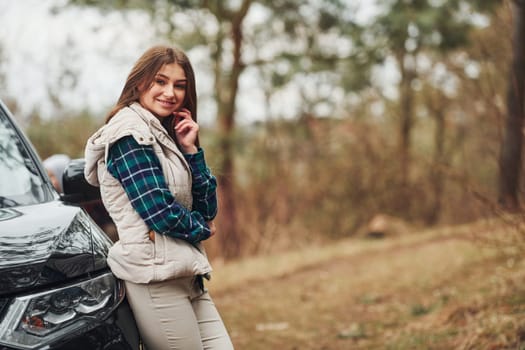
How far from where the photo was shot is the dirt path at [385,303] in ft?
15.3

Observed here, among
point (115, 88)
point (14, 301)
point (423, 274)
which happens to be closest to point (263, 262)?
point (423, 274)

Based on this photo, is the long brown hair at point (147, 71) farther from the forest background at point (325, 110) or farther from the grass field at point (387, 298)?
the forest background at point (325, 110)

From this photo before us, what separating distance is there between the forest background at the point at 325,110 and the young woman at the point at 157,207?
18.0 feet

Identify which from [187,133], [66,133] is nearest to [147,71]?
[187,133]

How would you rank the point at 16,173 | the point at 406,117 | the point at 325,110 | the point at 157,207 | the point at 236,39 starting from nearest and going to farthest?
the point at 157,207 < the point at 16,173 < the point at 236,39 < the point at 325,110 < the point at 406,117

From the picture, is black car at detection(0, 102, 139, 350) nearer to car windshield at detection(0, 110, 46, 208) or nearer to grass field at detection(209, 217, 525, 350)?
car windshield at detection(0, 110, 46, 208)

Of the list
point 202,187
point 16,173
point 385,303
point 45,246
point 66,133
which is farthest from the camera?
point 66,133

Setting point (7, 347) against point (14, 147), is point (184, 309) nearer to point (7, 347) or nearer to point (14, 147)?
point (7, 347)

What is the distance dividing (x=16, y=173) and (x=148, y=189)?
877 millimetres

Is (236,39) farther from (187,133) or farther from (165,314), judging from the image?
(165,314)

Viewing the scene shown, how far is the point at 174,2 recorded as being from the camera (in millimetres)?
11109

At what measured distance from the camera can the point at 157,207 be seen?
2.38 meters

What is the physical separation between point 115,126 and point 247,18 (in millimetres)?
10507

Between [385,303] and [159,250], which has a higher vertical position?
[159,250]
